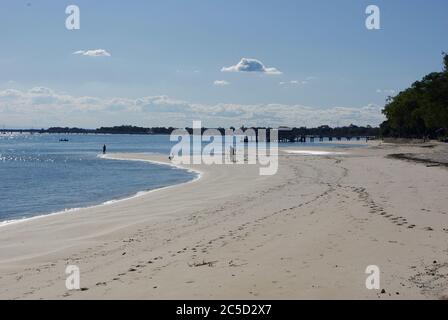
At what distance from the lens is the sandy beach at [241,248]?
805 centimetres

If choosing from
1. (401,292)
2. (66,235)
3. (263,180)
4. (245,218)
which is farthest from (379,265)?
(263,180)

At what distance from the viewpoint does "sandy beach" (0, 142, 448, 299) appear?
26.4ft

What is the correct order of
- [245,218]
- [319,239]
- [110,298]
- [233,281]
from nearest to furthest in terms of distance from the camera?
A: [110,298]
[233,281]
[319,239]
[245,218]

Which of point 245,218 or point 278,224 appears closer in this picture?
point 278,224

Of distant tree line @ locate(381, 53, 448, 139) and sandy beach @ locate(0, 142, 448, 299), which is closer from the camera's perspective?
sandy beach @ locate(0, 142, 448, 299)

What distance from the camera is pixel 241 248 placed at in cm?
1115

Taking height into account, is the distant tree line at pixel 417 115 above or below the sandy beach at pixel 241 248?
above

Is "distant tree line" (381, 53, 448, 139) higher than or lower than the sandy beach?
higher

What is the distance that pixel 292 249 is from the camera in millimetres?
10812

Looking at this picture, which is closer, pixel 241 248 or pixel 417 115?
pixel 241 248

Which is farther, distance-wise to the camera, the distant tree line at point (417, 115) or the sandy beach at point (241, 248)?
the distant tree line at point (417, 115)

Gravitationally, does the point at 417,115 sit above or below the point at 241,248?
above

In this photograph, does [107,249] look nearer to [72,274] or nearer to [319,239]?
[72,274]

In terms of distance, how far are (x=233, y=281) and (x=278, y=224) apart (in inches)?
234
